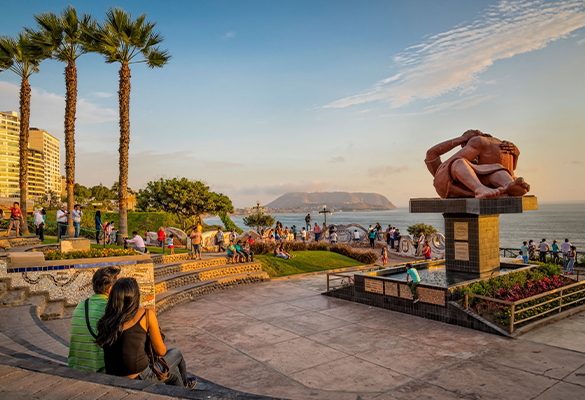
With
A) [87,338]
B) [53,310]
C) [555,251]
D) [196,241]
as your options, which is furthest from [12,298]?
[555,251]

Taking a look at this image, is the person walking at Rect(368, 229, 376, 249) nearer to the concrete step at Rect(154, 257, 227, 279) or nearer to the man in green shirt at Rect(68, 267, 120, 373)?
the concrete step at Rect(154, 257, 227, 279)

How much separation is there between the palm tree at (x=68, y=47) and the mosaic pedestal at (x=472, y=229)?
53.7ft

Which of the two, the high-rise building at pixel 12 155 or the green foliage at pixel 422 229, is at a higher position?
the high-rise building at pixel 12 155

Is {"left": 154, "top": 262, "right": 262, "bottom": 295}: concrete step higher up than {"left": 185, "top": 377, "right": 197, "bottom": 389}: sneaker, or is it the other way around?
{"left": 185, "top": 377, "right": 197, "bottom": 389}: sneaker

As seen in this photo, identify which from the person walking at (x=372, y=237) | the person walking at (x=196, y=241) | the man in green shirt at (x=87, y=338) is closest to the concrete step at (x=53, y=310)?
the man in green shirt at (x=87, y=338)

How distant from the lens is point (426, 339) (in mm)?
8734

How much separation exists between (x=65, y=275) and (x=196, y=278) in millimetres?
5769

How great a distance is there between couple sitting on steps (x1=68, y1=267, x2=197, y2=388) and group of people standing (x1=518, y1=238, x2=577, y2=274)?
1767cm

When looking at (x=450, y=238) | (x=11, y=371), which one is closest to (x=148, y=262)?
(x=11, y=371)

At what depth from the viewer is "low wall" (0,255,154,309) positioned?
920 centimetres

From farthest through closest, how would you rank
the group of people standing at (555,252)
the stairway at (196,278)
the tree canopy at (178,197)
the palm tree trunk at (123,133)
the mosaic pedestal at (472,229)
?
the tree canopy at (178,197) → the palm tree trunk at (123,133) → the group of people standing at (555,252) → the stairway at (196,278) → the mosaic pedestal at (472,229)

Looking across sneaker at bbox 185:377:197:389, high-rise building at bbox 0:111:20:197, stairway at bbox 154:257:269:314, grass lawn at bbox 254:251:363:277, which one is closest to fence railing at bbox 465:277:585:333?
sneaker at bbox 185:377:197:389

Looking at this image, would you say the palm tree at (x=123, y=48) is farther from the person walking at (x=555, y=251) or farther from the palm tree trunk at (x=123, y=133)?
the person walking at (x=555, y=251)

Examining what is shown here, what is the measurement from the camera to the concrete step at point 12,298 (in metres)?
8.44
